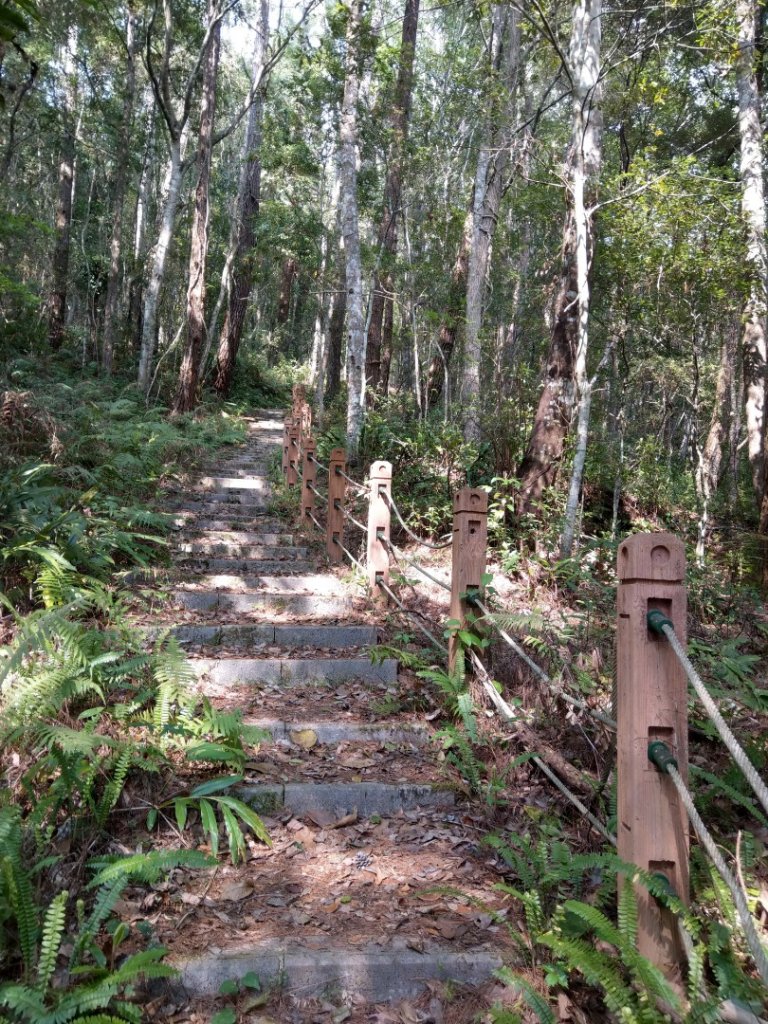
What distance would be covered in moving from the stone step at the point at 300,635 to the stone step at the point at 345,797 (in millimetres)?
1829

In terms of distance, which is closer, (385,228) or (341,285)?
(385,228)

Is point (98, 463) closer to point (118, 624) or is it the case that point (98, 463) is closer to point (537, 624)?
point (118, 624)

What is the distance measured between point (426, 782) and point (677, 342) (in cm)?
1040

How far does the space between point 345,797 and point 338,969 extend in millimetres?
1050

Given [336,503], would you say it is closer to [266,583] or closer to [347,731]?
[266,583]

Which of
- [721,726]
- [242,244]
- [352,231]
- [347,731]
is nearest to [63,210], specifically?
[242,244]

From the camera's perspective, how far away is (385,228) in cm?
1450

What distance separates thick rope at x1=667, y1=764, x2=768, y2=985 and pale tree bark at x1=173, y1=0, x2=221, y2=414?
13.5 m

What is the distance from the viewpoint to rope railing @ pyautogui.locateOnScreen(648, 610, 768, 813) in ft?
5.30

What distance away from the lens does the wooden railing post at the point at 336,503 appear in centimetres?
683

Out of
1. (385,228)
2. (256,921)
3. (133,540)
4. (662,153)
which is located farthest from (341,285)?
(256,921)

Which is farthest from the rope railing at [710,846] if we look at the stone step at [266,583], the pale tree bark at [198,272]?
the pale tree bark at [198,272]

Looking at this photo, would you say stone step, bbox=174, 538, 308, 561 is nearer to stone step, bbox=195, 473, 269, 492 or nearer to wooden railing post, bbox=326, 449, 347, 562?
wooden railing post, bbox=326, 449, 347, 562

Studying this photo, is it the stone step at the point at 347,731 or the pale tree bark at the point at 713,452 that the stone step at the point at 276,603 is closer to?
the stone step at the point at 347,731
